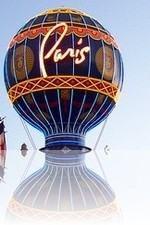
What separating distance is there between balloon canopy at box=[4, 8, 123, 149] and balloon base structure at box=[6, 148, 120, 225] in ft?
33.4

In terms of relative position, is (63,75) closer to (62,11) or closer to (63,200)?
(62,11)

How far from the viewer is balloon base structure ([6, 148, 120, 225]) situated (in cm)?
812

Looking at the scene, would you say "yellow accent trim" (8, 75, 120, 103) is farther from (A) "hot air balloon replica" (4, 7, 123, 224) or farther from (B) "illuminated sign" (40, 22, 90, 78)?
(B) "illuminated sign" (40, 22, 90, 78)

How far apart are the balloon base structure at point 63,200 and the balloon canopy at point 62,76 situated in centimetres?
1018

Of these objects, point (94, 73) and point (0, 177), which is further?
point (94, 73)

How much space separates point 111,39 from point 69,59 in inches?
119

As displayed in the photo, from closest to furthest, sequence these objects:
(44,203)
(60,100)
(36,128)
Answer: (44,203) → (60,100) → (36,128)

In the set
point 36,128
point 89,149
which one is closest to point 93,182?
point 89,149

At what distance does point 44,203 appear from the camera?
894 centimetres

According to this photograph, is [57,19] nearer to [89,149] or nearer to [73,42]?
[73,42]

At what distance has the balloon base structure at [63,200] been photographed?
8.12m

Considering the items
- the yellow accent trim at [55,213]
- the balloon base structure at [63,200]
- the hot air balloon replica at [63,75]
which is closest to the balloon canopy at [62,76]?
the hot air balloon replica at [63,75]

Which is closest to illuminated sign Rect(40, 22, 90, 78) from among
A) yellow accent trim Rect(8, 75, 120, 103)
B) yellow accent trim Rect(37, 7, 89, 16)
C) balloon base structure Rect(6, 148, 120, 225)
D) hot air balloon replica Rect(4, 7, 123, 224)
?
hot air balloon replica Rect(4, 7, 123, 224)

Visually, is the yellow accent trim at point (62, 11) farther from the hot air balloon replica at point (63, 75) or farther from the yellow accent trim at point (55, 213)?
the yellow accent trim at point (55, 213)
